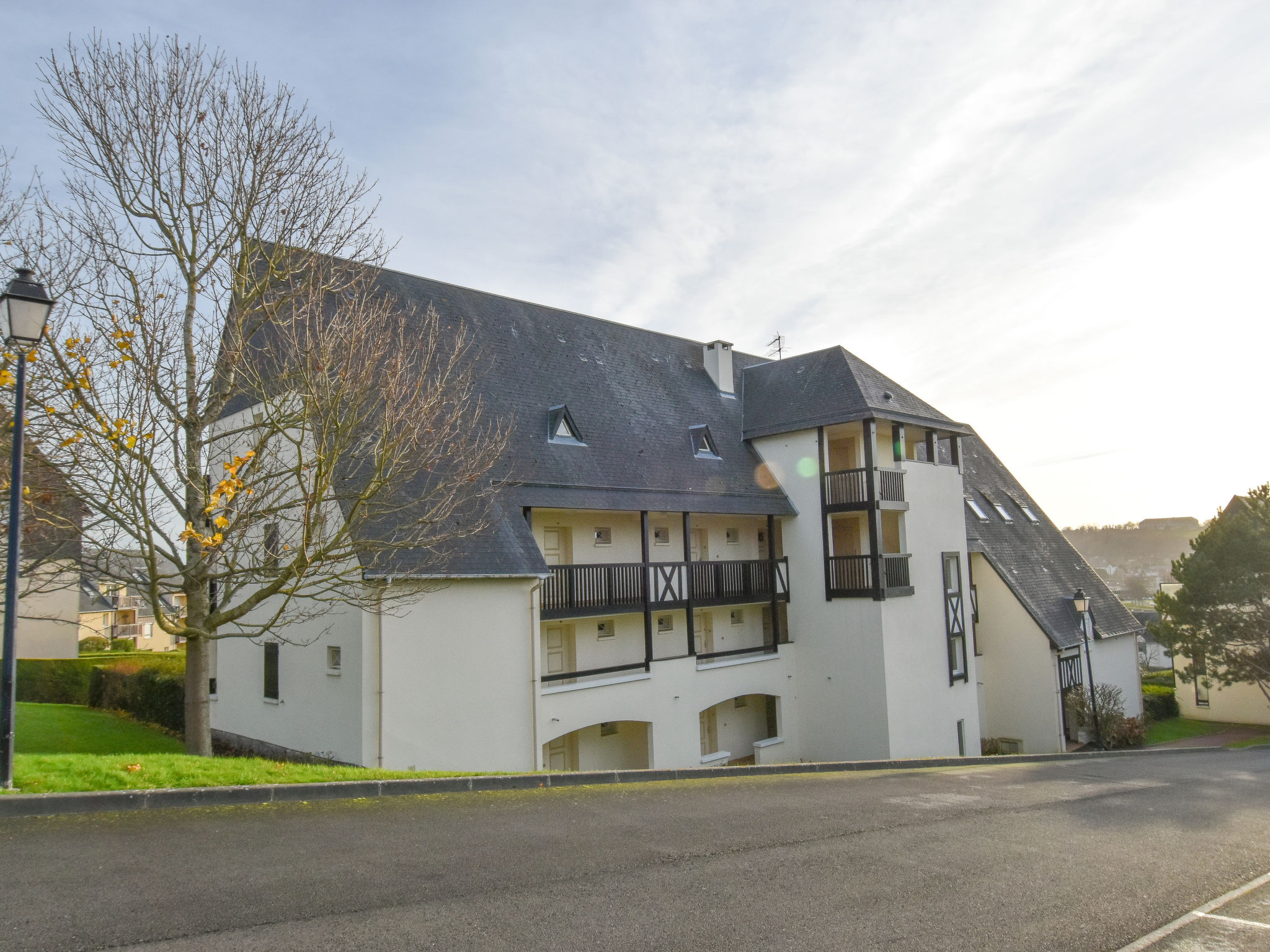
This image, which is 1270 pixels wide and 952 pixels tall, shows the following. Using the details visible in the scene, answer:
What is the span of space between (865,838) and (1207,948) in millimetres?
2852

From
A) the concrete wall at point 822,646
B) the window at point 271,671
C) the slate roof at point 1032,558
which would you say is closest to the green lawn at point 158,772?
the window at point 271,671

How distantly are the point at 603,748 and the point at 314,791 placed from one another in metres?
11.1

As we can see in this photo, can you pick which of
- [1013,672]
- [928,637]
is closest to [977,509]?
[1013,672]

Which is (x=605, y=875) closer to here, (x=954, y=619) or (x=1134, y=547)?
(x=954, y=619)

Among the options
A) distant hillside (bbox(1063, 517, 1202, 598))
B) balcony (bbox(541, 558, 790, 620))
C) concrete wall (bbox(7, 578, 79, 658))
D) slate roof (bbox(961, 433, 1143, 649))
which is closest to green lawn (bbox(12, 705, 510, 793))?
balcony (bbox(541, 558, 790, 620))

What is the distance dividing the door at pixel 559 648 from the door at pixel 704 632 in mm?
4126

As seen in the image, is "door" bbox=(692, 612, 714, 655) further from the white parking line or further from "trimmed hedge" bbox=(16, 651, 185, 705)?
"trimmed hedge" bbox=(16, 651, 185, 705)

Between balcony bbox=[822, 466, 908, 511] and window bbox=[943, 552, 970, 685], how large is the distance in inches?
118

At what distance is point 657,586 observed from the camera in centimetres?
1861

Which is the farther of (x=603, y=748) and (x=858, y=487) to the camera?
(x=858, y=487)

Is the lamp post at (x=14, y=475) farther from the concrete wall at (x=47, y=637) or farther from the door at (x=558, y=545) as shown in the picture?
the concrete wall at (x=47, y=637)

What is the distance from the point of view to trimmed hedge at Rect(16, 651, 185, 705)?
82.9 ft

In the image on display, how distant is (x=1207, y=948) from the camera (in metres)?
5.40

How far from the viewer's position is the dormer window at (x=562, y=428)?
18469 mm
